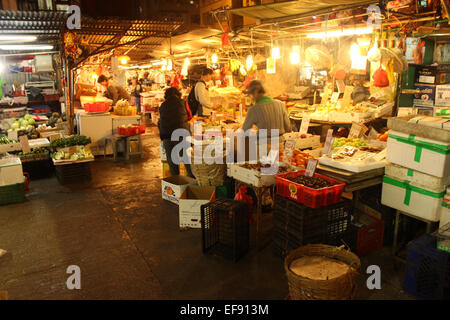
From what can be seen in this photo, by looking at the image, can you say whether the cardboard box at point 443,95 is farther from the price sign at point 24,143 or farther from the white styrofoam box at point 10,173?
the price sign at point 24,143

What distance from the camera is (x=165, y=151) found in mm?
7680

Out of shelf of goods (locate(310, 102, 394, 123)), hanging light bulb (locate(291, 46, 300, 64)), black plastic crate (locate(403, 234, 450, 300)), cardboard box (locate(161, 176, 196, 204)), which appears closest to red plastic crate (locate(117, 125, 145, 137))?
cardboard box (locate(161, 176, 196, 204))

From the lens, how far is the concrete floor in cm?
401

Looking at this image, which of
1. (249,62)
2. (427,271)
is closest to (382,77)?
(427,271)

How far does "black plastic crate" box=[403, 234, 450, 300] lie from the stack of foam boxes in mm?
458

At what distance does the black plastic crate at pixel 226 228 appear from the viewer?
454 centimetres

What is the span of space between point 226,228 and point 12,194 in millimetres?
4703

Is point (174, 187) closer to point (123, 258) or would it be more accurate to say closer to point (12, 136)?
point (123, 258)

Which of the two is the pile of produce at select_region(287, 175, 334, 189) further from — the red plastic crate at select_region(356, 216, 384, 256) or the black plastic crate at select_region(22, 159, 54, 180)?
the black plastic crate at select_region(22, 159, 54, 180)

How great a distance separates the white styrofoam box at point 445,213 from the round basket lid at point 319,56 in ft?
13.3

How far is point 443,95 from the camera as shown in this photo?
7.39m
